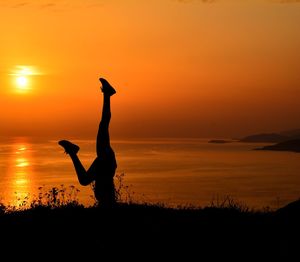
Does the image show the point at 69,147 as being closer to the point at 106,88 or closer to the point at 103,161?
the point at 103,161

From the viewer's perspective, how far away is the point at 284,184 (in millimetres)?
75625

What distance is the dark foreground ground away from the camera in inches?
377

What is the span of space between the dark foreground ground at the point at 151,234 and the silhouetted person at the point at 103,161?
691 mm

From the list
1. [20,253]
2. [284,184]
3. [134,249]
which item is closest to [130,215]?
[134,249]

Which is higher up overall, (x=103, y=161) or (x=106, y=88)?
(x=106, y=88)

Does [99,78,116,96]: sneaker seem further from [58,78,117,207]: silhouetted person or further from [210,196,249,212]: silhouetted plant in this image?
[210,196,249,212]: silhouetted plant

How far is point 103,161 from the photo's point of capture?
13.0 metres

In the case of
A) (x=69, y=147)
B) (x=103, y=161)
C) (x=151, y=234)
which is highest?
(x=69, y=147)

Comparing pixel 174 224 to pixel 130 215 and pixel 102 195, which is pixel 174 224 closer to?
pixel 130 215

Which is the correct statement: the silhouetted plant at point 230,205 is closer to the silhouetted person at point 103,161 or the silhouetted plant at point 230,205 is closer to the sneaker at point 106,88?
the silhouetted person at point 103,161

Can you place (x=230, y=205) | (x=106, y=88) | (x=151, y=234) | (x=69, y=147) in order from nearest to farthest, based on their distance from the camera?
(x=151, y=234) < (x=106, y=88) < (x=69, y=147) < (x=230, y=205)

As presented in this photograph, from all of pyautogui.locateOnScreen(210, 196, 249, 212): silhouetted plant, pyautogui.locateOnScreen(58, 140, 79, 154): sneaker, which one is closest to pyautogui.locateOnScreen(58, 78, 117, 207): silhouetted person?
pyautogui.locateOnScreen(58, 140, 79, 154): sneaker

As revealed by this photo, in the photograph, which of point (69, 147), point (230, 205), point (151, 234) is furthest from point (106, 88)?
point (230, 205)

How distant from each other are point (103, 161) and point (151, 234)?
10.1 ft
